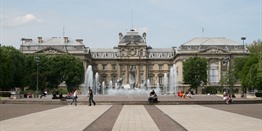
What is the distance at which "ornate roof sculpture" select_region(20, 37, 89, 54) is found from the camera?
14538 centimetres

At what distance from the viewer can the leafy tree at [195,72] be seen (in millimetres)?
128375

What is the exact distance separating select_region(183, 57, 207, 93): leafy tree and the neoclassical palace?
13235 millimetres

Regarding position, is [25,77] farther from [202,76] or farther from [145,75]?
[145,75]

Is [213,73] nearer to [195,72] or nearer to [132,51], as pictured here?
[195,72]

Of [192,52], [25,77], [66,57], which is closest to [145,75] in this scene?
[192,52]

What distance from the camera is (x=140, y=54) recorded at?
164875mm

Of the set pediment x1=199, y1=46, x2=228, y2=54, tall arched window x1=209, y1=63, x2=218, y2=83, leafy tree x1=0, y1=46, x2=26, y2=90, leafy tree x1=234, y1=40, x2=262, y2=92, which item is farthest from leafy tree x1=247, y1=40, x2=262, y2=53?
leafy tree x1=0, y1=46, x2=26, y2=90

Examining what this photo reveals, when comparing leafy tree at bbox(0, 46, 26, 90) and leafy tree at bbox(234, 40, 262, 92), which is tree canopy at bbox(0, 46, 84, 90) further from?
leafy tree at bbox(234, 40, 262, 92)

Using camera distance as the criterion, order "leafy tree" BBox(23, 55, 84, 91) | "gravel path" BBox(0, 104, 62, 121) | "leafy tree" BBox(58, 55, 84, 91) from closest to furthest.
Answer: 1. "gravel path" BBox(0, 104, 62, 121)
2. "leafy tree" BBox(23, 55, 84, 91)
3. "leafy tree" BBox(58, 55, 84, 91)

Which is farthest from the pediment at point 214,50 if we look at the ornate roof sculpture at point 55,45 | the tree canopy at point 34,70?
the tree canopy at point 34,70

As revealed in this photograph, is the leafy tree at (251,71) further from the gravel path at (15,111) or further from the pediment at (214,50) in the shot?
the gravel path at (15,111)

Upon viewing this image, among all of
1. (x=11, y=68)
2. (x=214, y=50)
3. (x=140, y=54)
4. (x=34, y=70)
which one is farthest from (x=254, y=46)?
(x=11, y=68)

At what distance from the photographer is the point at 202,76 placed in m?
130

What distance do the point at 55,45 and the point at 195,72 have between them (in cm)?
4602
